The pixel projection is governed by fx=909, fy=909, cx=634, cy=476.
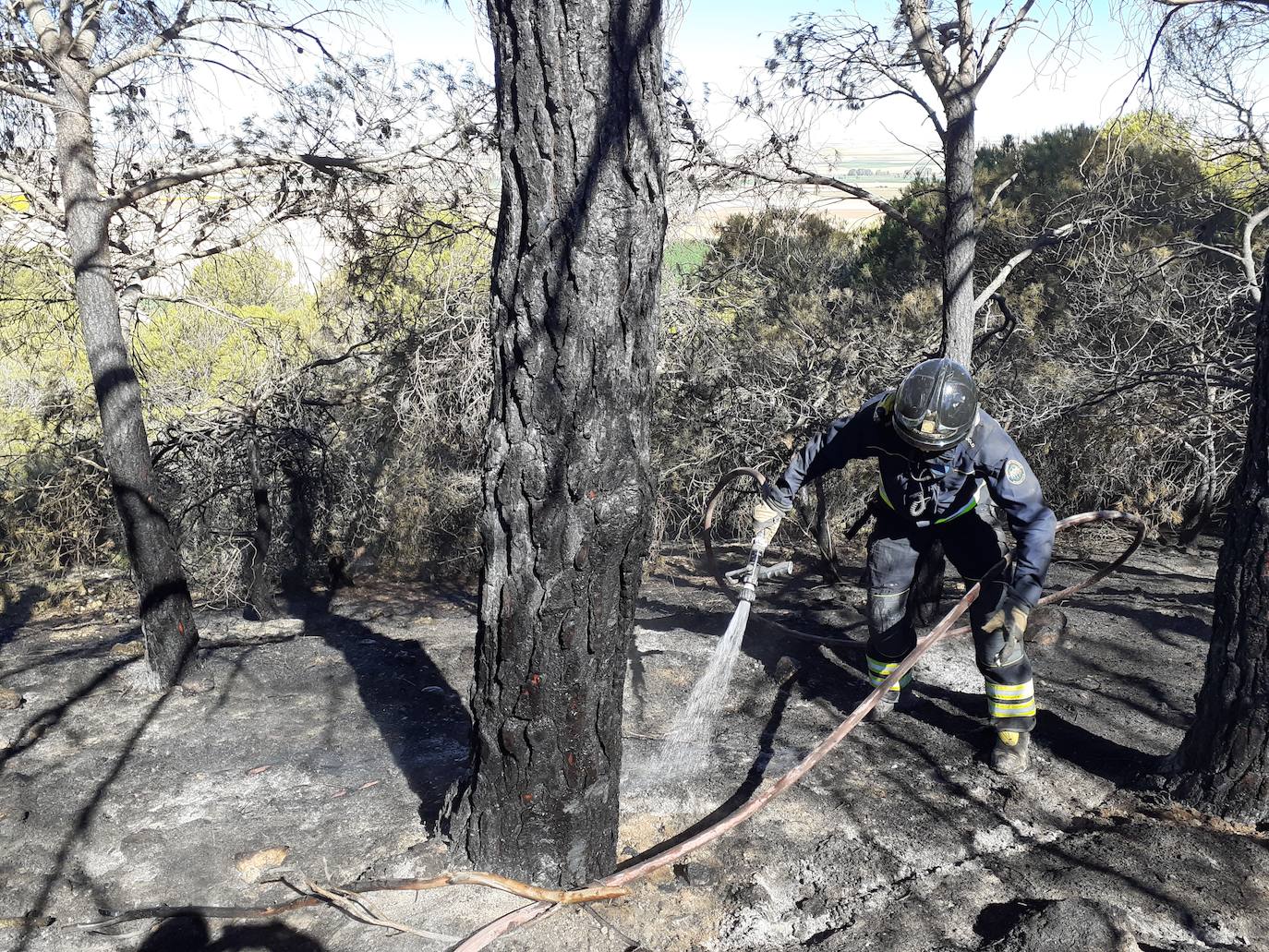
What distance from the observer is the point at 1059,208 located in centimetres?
912

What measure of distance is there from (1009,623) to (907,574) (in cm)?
64

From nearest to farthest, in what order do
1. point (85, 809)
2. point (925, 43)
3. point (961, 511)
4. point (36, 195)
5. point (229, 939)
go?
point (229, 939) → point (85, 809) → point (961, 511) → point (36, 195) → point (925, 43)

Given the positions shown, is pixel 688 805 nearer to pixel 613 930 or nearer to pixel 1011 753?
pixel 613 930

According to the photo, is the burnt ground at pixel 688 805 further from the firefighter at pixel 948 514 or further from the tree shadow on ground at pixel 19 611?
the tree shadow on ground at pixel 19 611

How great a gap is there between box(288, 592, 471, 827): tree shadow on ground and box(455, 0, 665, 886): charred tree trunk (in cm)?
56

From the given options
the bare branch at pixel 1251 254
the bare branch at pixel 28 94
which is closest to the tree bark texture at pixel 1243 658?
the bare branch at pixel 1251 254

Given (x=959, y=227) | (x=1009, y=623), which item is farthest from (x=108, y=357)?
(x=959, y=227)

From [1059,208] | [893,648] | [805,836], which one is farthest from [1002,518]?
[805,836]

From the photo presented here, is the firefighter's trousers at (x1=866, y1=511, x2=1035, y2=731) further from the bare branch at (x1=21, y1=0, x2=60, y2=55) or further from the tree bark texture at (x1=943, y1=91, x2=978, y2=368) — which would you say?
the bare branch at (x1=21, y1=0, x2=60, y2=55)

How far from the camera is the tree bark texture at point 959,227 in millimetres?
6051

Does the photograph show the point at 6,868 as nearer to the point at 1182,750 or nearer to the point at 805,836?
the point at 805,836

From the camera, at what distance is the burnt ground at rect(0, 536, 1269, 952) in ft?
9.78

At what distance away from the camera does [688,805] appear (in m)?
3.73

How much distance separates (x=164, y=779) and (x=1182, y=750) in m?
4.25
